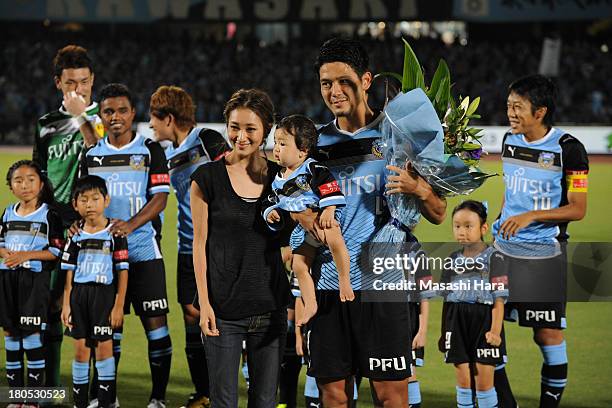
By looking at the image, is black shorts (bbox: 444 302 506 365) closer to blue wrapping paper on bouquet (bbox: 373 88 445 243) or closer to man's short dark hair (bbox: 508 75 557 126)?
man's short dark hair (bbox: 508 75 557 126)

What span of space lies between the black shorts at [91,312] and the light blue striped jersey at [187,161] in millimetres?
825

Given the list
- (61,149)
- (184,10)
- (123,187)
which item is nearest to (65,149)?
(61,149)

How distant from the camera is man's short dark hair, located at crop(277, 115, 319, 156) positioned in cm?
439

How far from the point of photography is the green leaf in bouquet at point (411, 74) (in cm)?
434

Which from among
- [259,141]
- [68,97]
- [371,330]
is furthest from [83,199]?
[371,330]

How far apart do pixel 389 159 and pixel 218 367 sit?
1.21 m

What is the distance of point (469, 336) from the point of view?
578 cm

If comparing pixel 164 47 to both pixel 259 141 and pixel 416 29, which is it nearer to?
pixel 416 29

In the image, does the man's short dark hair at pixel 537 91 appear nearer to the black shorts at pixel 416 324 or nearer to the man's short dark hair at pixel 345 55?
the black shorts at pixel 416 324

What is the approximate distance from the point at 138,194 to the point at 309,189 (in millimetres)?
2329

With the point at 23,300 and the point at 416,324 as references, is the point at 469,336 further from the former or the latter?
the point at 23,300

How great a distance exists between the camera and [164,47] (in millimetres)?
38750

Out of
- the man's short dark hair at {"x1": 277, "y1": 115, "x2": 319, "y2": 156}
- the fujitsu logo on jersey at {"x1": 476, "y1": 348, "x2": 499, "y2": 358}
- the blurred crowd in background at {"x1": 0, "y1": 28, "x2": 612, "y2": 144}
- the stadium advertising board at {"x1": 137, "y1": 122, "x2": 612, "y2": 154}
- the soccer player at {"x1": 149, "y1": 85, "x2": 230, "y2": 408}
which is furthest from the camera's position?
the blurred crowd in background at {"x1": 0, "y1": 28, "x2": 612, "y2": 144}

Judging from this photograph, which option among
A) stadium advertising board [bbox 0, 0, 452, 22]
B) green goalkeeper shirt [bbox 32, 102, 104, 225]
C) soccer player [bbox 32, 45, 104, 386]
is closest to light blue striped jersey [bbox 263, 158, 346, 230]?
soccer player [bbox 32, 45, 104, 386]
